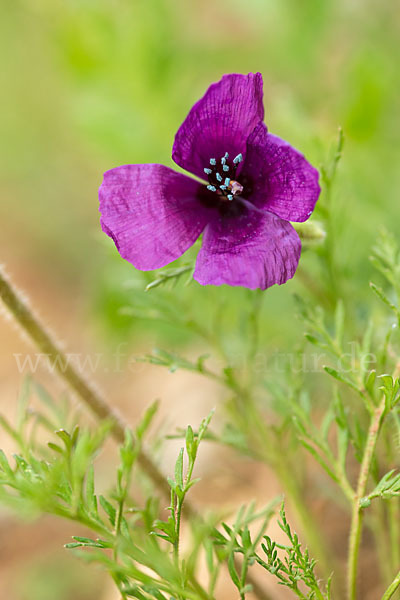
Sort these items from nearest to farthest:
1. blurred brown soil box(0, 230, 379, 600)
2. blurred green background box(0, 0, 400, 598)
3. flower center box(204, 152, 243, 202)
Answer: flower center box(204, 152, 243, 202)
blurred brown soil box(0, 230, 379, 600)
blurred green background box(0, 0, 400, 598)

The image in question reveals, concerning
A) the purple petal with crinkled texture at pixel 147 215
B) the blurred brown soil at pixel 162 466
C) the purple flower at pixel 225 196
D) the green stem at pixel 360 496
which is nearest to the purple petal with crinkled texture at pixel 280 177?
the purple flower at pixel 225 196

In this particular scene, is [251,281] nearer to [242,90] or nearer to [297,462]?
[242,90]

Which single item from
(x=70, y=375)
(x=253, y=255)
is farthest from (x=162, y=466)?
(x=253, y=255)

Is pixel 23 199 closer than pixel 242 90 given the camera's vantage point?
No

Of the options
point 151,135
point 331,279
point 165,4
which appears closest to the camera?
point 331,279

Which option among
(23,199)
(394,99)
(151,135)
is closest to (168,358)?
(151,135)

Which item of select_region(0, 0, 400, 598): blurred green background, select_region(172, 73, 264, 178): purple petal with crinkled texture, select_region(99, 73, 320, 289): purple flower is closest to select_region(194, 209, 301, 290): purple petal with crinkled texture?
select_region(99, 73, 320, 289): purple flower

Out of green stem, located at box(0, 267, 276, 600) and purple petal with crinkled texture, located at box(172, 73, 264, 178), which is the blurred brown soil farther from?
Result: purple petal with crinkled texture, located at box(172, 73, 264, 178)

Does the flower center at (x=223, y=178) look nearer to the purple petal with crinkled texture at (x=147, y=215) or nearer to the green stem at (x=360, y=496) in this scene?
the purple petal with crinkled texture at (x=147, y=215)
